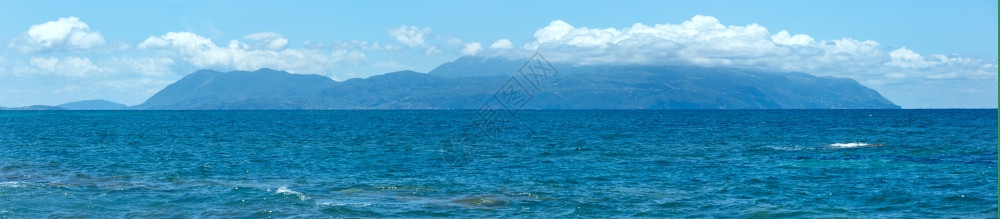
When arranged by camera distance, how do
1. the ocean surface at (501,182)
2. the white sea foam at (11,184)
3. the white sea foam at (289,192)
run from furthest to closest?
the white sea foam at (11,184)
the white sea foam at (289,192)
the ocean surface at (501,182)

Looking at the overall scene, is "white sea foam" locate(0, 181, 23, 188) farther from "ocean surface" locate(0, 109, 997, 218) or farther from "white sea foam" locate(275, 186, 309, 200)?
"white sea foam" locate(275, 186, 309, 200)

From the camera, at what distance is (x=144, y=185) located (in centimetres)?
4125

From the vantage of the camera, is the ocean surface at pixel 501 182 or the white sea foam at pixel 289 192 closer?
the ocean surface at pixel 501 182

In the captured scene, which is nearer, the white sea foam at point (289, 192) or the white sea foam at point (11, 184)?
the white sea foam at point (289, 192)

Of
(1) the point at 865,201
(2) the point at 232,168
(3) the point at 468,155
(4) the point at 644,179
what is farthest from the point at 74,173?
(1) the point at 865,201

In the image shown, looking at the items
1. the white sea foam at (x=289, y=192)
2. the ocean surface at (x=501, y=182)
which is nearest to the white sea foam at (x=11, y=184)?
the ocean surface at (x=501, y=182)

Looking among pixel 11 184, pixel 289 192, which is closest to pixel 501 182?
pixel 289 192

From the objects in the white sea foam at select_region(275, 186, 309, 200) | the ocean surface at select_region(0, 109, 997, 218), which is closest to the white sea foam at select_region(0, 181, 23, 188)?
the ocean surface at select_region(0, 109, 997, 218)

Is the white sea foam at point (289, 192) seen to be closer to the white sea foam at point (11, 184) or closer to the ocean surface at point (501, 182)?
the ocean surface at point (501, 182)

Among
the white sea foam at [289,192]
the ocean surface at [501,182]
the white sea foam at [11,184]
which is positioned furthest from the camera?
the white sea foam at [11,184]

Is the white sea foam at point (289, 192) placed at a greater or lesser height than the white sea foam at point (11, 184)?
lesser

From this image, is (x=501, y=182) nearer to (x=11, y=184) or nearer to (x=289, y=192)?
(x=289, y=192)

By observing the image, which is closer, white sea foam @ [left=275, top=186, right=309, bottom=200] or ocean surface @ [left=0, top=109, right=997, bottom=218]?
ocean surface @ [left=0, top=109, right=997, bottom=218]

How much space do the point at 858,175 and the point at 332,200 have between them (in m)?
28.8
